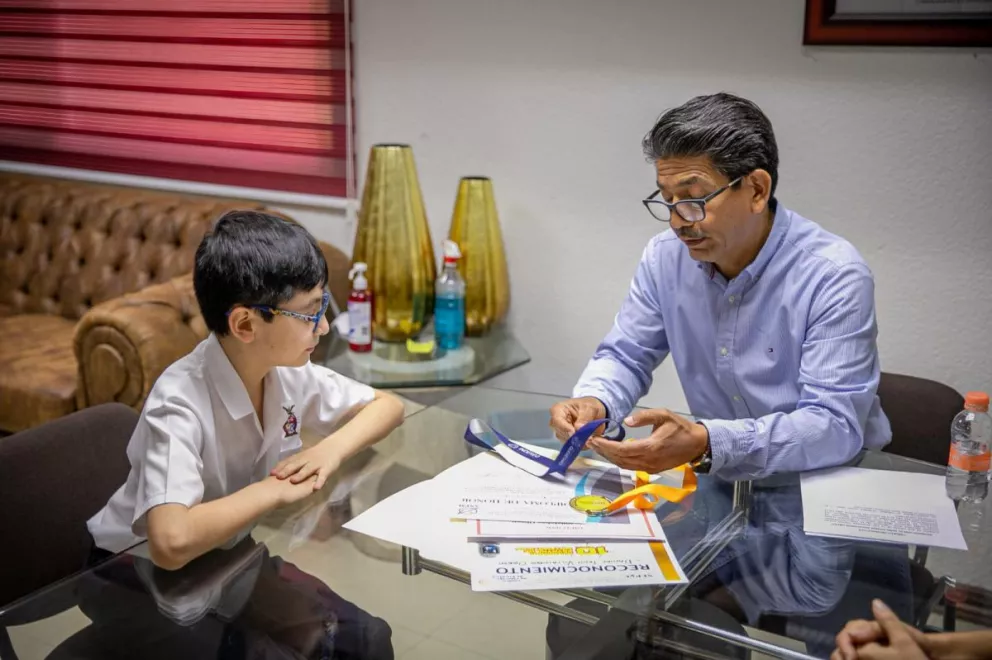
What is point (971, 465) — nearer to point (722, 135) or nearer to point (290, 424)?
point (722, 135)

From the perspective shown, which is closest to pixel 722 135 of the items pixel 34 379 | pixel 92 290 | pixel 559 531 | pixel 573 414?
pixel 573 414

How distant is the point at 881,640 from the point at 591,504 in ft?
1.59

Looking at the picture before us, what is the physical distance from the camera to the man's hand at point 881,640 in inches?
46.8

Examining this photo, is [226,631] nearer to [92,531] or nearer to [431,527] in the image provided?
[431,527]

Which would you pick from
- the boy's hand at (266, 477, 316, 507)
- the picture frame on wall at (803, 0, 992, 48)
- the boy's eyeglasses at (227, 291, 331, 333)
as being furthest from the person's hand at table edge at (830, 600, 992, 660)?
the picture frame on wall at (803, 0, 992, 48)

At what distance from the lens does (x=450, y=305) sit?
124 inches

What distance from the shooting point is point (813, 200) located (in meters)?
2.80

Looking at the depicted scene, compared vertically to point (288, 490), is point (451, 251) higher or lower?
higher

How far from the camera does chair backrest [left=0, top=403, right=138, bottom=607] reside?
1631 mm

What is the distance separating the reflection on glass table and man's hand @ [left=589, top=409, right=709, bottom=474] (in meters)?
1.20

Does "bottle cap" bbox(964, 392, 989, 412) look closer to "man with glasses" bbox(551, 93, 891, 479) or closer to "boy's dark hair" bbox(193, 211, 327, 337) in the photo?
"man with glasses" bbox(551, 93, 891, 479)

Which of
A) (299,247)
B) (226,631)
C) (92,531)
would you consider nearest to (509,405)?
(299,247)

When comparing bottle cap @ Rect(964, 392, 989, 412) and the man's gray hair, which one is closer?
bottle cap @ Rect(964, 392, 989, 412)

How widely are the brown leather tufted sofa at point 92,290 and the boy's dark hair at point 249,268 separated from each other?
146 cm
